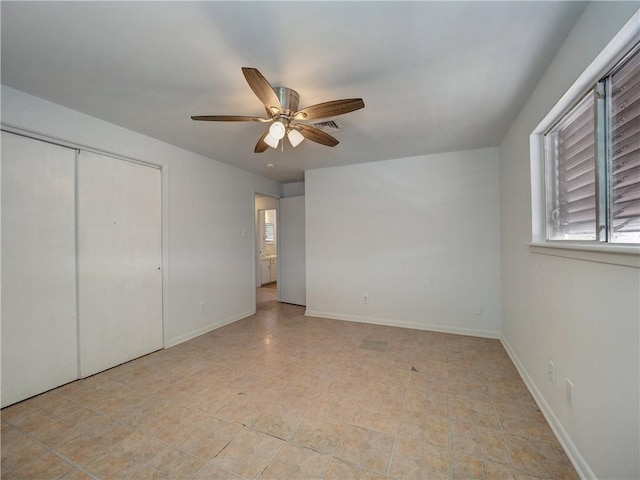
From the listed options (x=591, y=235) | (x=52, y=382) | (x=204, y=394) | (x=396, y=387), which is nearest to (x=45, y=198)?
(x=52, y=382)

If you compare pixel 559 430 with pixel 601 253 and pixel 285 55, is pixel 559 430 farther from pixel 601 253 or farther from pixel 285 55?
pixel 285 55

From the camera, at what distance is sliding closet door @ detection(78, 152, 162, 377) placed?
7.95 feet

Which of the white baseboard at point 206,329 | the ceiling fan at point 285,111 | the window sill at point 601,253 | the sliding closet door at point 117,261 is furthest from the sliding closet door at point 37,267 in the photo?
the window sill at point 601,253

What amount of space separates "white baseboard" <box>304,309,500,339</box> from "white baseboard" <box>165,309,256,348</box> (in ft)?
3.42

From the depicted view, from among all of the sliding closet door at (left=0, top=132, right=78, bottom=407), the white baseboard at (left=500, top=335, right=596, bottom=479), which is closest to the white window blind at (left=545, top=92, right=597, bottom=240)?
the white baseboard at (left=500, top=335, right=596, bottom=479)

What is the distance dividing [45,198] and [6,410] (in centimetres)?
164

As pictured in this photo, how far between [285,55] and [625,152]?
1844 mm

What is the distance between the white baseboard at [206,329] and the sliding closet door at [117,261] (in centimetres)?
19

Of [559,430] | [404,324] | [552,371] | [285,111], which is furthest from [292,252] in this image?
[559,430]

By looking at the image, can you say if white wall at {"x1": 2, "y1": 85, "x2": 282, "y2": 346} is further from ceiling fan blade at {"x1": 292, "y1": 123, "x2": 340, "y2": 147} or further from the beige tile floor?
ceiling fan blade at {"x1": 292, "y1": 123, "x2": 340, "y2": 147}

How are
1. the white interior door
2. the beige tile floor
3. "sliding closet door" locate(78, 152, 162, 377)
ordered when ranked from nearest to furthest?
1. the beige tile floor
2. "sliding closet door" locate(78, 152, 162, 377)
3. the white interior door

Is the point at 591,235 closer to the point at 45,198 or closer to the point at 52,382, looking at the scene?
the point at 45,198

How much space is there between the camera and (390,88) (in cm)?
198

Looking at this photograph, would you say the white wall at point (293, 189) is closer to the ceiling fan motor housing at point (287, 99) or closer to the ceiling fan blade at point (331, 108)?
the ceiling fan motor housing at point (287, 99)
